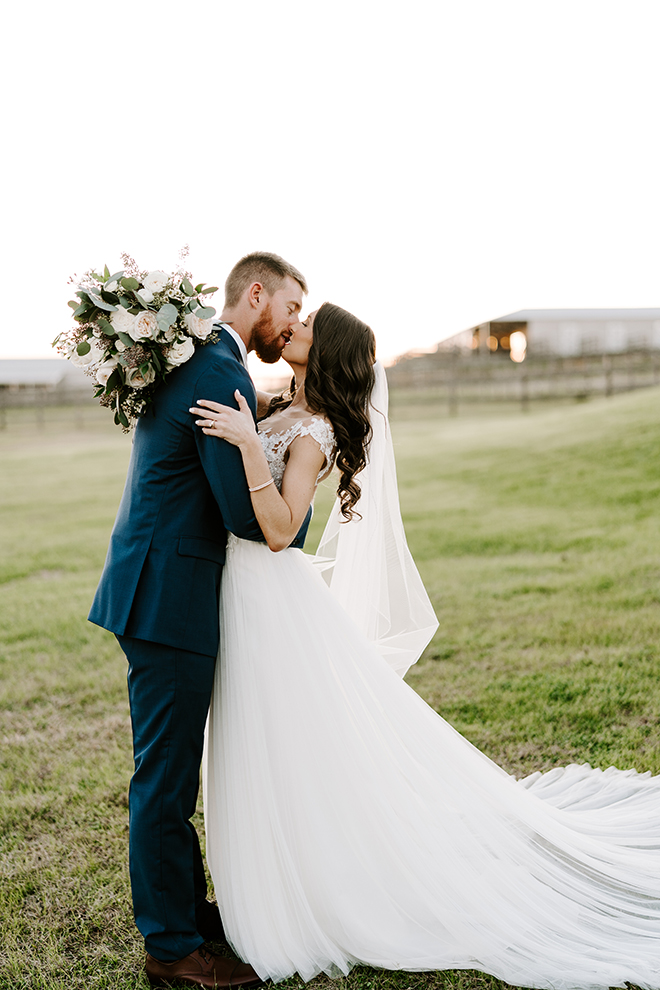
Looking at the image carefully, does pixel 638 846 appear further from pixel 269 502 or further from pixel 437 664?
pixel 437 664

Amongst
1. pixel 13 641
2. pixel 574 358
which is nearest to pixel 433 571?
pixel 13 641

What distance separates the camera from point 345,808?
9.73ft

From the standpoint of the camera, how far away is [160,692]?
2.81 metres

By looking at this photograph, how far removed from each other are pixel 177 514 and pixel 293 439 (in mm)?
585

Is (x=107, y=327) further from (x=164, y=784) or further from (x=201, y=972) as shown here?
(x=201, y=972)

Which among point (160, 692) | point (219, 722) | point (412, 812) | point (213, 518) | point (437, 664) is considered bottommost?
point (437, 664)

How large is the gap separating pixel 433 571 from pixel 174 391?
728 centimetres

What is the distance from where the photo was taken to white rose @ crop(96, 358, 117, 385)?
269cm

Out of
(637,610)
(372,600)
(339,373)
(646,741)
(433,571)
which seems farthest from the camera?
(433,571)

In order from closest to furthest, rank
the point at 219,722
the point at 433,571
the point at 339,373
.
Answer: the point at 219,722 → the point at 339,373 → the point at 433,571

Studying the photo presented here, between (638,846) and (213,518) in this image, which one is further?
(638,846)

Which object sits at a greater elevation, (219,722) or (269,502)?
(269,502)

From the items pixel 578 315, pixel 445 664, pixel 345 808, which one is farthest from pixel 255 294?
pixel 578 315

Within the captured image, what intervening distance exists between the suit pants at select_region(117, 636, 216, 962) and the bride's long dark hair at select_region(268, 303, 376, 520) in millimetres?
1064
